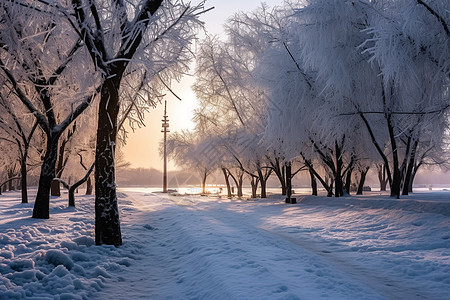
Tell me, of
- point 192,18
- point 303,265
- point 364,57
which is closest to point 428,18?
point 364,57

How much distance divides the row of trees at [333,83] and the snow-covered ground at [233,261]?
3.87 metres

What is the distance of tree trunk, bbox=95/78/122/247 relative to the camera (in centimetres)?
758

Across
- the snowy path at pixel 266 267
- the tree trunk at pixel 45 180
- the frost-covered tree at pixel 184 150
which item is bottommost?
the snowy path at pixel 266 267

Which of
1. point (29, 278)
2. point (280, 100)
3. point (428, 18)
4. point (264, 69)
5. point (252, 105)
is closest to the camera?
point (29, 278)

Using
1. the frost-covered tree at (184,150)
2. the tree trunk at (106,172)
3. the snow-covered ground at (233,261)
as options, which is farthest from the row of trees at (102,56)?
the frost-covered tree at (184,150)

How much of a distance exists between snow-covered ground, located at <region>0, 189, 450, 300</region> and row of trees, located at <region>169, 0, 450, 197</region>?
152 inches

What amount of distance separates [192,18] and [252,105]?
51.9ft

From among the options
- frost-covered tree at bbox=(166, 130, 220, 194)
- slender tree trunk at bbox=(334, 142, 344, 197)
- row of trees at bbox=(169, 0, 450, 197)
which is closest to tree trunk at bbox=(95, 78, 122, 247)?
row of trees at bbox=(169, 0, 450, 197)

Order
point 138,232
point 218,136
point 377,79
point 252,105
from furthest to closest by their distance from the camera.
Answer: point 218,136, point 252,105, point 377,79, point 138,232

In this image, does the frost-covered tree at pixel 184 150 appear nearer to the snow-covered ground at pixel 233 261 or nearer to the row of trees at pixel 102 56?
the row of trees at pixel 102 56

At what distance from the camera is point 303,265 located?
5730mm

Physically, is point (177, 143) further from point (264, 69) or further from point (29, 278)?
point (29, 278)

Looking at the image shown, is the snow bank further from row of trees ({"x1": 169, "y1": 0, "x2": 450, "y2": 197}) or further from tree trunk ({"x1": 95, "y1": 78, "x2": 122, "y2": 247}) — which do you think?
row of trees ({"x1": 169, "y1": 0, "x2": 450, "y2": 197})

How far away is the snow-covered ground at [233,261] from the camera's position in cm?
467
